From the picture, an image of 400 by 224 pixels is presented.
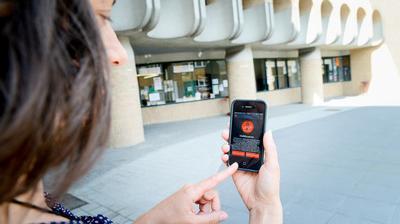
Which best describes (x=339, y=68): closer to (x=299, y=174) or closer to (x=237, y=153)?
(x=299, y=174)

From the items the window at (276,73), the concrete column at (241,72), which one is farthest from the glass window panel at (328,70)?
the concrete column at (241,72)

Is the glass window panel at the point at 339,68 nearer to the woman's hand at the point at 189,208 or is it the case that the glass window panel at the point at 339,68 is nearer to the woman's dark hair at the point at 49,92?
the woman's hand at the point at 189,208

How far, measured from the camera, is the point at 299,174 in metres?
5.59

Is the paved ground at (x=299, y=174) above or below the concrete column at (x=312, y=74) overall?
below

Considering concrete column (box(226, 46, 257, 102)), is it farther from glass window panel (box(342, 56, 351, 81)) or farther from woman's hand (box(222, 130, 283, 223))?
glass window panel (box(342, 56, 351, 81))

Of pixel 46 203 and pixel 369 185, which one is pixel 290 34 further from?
pixel 46 203

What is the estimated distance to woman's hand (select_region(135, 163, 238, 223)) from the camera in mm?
1130

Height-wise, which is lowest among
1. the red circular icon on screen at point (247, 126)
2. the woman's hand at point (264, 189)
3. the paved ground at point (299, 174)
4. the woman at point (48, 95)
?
the paved ground at point (299, 174)

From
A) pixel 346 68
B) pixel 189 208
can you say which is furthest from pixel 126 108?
pixel 346 68

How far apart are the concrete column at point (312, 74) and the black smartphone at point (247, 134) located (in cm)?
1755

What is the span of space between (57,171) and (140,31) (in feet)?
27.5

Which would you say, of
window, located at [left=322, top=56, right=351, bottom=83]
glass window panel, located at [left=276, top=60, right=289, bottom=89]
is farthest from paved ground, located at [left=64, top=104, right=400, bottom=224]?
window, located at [left=322, top=56, right=351, bottom=83]

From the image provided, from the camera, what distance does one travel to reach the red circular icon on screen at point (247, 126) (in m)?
1.73

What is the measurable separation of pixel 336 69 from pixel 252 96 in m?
12.7
